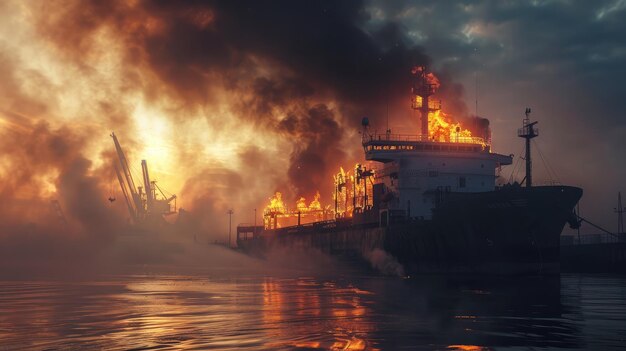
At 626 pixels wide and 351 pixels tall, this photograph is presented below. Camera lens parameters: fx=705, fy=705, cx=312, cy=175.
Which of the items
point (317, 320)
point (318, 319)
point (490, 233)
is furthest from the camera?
point (490, 233)

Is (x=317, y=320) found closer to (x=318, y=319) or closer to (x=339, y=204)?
(x=318, y=319)

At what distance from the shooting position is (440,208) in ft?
184

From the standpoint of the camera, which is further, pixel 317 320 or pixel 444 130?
pixel 444 130

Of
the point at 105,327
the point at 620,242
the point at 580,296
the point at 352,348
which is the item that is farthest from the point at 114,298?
the point at 620,242

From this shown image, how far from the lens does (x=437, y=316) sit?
984 inches

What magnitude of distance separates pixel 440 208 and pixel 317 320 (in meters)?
34.0

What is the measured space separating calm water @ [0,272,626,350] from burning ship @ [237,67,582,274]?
48.6ft

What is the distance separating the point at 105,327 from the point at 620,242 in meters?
63.5

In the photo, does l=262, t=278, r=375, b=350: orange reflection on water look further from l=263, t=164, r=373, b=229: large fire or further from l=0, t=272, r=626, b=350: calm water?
l=263, t=164, r=373, b=229: large fire

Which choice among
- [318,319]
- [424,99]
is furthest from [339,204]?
[318,319]

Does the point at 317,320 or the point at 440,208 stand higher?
the point at 440,208

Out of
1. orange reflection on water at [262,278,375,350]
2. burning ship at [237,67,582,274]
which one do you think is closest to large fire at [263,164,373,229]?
burning ship at [237,67,582,274]

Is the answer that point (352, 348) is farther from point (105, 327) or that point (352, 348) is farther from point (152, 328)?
point (105, 327)

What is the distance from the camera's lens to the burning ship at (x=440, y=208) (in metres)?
52.7
